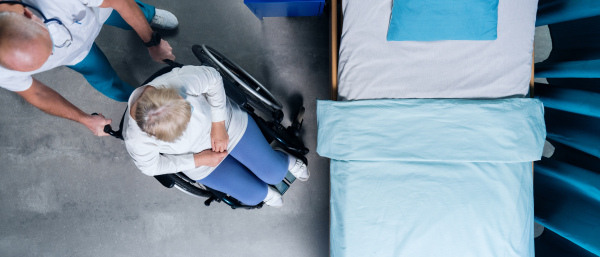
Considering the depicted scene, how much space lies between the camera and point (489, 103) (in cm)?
149

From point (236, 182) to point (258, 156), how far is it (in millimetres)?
190

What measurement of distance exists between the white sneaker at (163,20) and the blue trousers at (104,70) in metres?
0.04

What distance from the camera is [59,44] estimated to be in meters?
1.23

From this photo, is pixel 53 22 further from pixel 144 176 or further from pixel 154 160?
pixel 144 176

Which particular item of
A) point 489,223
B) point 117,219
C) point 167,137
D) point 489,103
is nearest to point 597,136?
point 489,103

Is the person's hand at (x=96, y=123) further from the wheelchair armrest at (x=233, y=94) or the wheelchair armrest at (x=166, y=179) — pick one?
the wheelchair armrest at (x=233, y=94)

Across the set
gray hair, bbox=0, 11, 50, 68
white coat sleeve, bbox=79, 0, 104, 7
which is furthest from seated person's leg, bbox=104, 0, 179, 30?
gray hair, bbox=0, 11, 50, 68

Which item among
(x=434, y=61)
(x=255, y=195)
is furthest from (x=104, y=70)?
(x=434, y=61)

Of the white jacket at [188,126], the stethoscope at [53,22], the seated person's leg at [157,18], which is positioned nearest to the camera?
the stethoscope at [53,22]

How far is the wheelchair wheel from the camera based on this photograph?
165 centimetres

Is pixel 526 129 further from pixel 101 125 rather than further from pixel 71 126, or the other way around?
pixel 71 126

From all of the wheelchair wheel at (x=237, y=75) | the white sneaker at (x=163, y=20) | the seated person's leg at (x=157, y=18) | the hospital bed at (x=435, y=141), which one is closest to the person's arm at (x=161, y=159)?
the wheelchair wheel at (x=237, y=75)

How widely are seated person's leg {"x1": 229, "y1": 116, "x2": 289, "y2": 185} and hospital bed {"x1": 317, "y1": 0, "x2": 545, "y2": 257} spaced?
335mm

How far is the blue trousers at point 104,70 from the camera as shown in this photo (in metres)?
1.56
